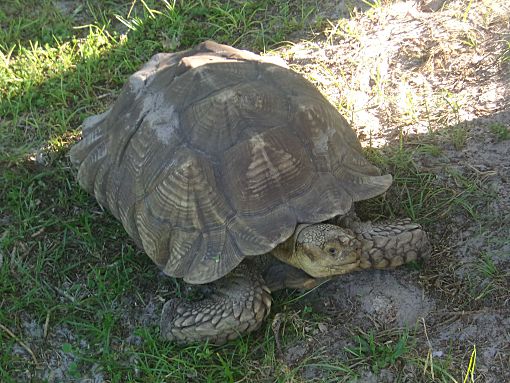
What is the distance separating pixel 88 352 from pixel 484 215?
238 cm

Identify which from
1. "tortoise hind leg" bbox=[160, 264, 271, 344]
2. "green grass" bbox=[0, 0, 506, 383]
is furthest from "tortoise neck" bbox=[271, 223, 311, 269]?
"green grass" bbox=[0, 0, 506, 383]

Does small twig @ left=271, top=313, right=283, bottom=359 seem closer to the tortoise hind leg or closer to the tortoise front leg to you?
the tortoise hind leg

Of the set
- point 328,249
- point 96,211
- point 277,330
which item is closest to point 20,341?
point 96,211

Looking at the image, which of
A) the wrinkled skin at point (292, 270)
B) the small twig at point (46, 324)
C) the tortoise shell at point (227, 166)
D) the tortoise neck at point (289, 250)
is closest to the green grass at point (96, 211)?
the small twig at point (46, 324)

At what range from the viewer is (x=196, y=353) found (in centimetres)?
336

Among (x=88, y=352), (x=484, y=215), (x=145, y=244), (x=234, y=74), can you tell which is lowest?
(x=88, y=352)

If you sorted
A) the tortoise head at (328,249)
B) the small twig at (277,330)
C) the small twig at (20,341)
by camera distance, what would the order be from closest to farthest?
the tortoise head at (328,249), the small twig at (277,330), the small twig at (20,341)

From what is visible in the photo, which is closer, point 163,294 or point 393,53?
point 163,294

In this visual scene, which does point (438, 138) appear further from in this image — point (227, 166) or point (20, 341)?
point (20, 341)

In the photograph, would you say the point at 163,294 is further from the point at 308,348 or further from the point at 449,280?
the point at 449,280

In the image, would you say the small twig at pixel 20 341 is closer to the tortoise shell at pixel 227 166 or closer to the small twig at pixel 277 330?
the tortoise shell at pixel 227 166

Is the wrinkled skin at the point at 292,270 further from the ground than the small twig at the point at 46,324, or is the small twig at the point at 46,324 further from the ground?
the wrinkled skin at the point at 292,270

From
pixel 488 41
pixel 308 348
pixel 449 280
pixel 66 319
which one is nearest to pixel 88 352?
pixel 66 319

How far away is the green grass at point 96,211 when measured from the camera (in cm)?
335
